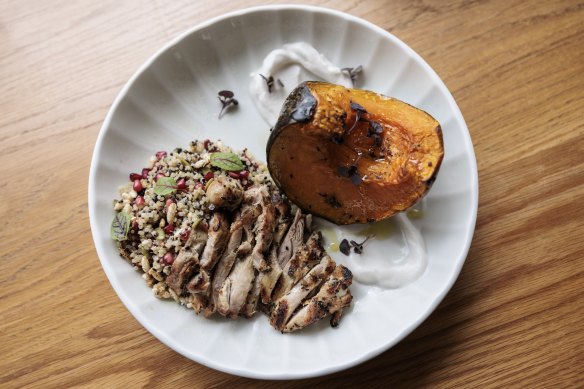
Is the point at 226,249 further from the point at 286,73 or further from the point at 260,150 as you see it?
the point at 286,73

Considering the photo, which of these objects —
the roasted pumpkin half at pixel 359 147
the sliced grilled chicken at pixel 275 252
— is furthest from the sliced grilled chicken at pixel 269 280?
the roasted pumpkin half at pixel 359 147

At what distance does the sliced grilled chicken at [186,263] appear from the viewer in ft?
7.34

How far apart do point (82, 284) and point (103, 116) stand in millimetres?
834

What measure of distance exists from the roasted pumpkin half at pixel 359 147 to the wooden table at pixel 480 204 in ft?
2.08

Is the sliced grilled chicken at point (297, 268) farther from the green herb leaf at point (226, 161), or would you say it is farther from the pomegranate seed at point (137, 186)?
the pomegranate seed at point (137, 186)

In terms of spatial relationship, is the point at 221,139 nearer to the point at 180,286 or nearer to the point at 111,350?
the point at 180,286

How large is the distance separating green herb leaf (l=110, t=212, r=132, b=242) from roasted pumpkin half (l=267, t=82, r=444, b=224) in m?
0.69

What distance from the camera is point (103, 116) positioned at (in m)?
2.65

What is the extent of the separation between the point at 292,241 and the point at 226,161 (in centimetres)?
47

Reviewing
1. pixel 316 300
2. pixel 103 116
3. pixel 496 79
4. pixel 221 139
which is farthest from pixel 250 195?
pixel 496 79

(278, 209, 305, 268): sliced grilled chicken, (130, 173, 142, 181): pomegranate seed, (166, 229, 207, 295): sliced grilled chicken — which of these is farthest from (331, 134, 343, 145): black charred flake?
(130, 173, 142, 181): pomegranate seed

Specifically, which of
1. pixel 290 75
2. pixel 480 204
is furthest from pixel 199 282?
pixel 480 204

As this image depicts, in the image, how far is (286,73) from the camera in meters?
2.56

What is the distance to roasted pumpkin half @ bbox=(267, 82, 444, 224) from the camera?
208cm
